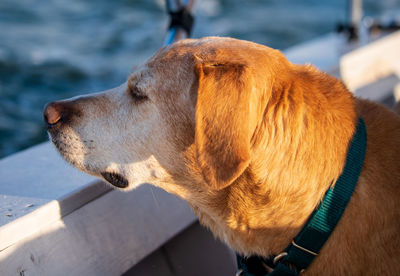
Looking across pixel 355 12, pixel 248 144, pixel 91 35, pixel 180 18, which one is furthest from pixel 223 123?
pixel 91 35

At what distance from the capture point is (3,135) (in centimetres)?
542

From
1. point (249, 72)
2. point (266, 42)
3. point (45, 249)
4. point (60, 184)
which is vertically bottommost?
point (266, 42)

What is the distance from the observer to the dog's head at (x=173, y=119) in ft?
5.36

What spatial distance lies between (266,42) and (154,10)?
3.25 metres

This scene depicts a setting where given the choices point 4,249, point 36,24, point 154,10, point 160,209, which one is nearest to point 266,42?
point 154,10

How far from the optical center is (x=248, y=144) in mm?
1629

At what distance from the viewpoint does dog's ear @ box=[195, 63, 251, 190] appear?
162 centimetres

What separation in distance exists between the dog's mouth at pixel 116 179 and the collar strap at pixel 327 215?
29.6 inches

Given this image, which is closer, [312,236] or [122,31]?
[312,236]

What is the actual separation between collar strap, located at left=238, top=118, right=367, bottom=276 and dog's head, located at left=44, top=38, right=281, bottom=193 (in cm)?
39

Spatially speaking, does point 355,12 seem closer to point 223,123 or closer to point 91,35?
point 223,123

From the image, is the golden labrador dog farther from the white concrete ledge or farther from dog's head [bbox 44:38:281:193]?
the white concrete ledge

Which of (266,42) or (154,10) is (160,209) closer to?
(266,42)

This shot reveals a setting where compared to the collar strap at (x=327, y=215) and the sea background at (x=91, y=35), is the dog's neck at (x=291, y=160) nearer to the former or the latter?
the collar strap at (x=327, y=215)
